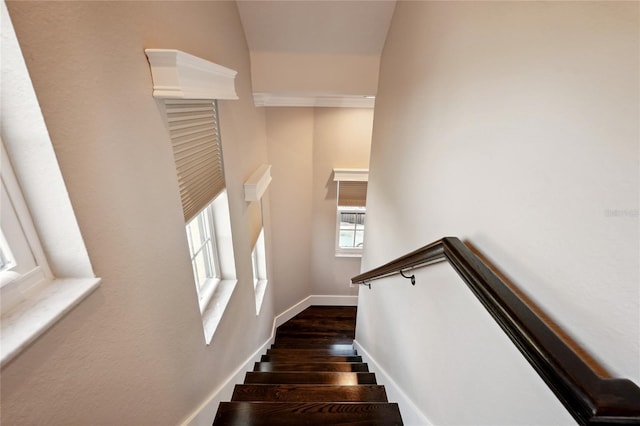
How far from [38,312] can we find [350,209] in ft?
12.2

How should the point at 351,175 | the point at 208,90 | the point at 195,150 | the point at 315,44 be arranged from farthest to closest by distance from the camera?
the point at 351,175 < the point at 315,44 < the point at 195,150 < the point at 208,90

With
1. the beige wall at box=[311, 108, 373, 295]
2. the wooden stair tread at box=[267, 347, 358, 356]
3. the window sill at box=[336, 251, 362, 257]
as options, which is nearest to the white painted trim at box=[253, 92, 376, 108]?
the beige wall at box=[311, 108, 373, 295]

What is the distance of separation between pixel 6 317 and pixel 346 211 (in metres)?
3.78

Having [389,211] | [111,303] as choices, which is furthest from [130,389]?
[389,211]

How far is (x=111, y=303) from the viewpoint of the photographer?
767 mm

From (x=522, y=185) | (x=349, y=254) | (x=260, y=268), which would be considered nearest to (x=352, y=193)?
(x=349, y=254)

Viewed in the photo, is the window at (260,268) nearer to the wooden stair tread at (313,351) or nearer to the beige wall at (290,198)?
the beige wall at (290,198)

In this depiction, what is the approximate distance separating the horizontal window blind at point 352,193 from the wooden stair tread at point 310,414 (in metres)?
2.77

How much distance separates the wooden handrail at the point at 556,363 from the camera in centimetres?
42

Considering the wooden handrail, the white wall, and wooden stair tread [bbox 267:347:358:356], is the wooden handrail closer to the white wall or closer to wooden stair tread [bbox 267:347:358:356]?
the white wall

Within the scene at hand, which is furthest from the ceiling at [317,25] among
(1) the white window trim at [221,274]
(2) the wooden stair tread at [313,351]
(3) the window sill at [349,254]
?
(2) the wooden stair tread at [313,351]

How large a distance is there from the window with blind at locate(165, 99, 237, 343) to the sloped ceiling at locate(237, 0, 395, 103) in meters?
1.02

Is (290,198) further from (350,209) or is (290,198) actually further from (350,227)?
(350,227)

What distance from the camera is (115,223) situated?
776 mm
